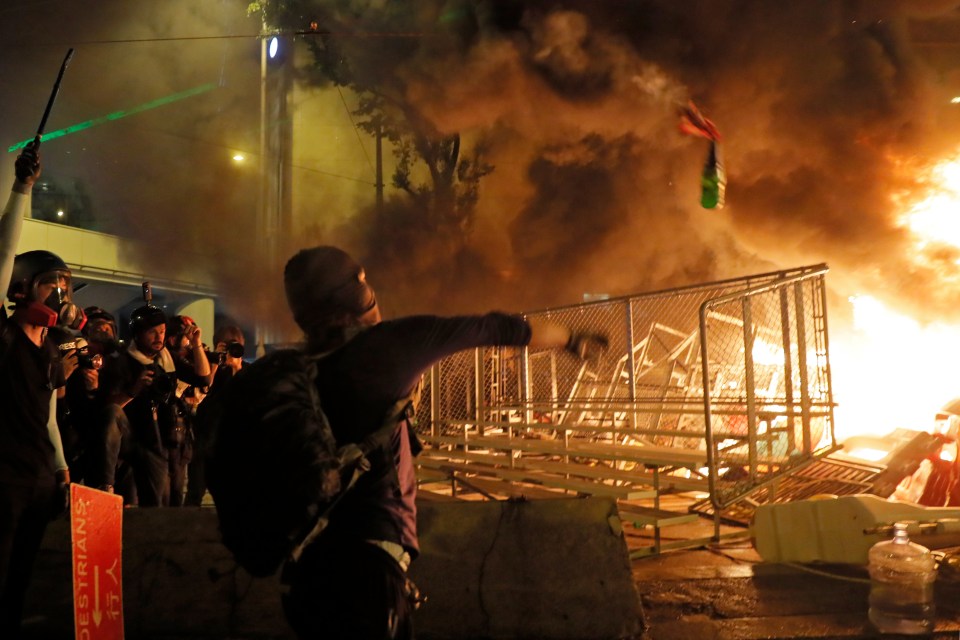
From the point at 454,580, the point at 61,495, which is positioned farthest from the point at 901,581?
the point at 61,495

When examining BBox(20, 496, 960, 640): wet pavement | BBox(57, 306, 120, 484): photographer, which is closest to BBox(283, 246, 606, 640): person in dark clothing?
BBox(20, 496, 960, 640): wet pavement

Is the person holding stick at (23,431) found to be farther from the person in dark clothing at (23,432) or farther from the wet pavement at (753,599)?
the wet pavement at (753,599)

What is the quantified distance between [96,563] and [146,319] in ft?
7.47

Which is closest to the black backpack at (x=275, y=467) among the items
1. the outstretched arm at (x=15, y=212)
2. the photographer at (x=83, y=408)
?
the outstretched arm at (x=15, y=212)

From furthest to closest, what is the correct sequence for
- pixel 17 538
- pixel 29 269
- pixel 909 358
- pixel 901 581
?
pixel 909 358
pixel 901 581
pixel 29 269
pixel 17 538

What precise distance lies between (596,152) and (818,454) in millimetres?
8130

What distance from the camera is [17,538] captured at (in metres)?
2.96

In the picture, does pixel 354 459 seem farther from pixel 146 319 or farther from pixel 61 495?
pixel 146 319

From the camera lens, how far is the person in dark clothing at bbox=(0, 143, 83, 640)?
2.93 meters

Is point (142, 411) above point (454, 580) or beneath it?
above

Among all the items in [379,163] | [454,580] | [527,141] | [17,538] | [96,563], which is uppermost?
[379,163]

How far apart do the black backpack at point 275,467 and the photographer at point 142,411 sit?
3.27m

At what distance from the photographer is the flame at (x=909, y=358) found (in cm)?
913

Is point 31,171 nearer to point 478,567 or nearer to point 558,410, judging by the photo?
point 478,567
